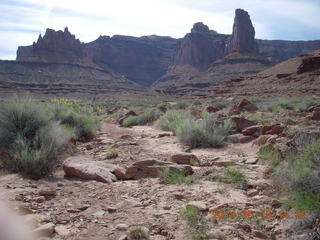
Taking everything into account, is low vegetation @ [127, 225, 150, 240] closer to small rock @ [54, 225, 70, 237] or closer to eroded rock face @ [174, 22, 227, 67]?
small rock @ [54, 225, 70, 237]

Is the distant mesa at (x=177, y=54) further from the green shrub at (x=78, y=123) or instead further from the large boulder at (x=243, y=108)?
the green shrub at (x=78, y=123)

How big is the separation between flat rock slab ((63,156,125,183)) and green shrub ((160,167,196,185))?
35.9 inches

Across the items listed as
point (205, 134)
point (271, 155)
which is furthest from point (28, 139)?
point (271, 155)

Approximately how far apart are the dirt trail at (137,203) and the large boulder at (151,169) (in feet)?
0.82

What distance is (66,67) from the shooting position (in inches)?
3339

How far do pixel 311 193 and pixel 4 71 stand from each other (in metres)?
77.3

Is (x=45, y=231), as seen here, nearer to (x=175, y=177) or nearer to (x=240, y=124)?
(x=175, y=177)

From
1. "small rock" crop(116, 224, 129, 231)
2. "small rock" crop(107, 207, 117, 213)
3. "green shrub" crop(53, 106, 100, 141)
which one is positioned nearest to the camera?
"small rock" crop(116, 224, 129, 231)

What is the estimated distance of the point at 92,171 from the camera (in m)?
5.26

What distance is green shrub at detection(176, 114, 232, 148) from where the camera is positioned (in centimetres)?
848

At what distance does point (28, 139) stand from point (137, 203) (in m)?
3.35

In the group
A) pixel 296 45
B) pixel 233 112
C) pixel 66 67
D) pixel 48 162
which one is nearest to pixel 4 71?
pixel 66 67
